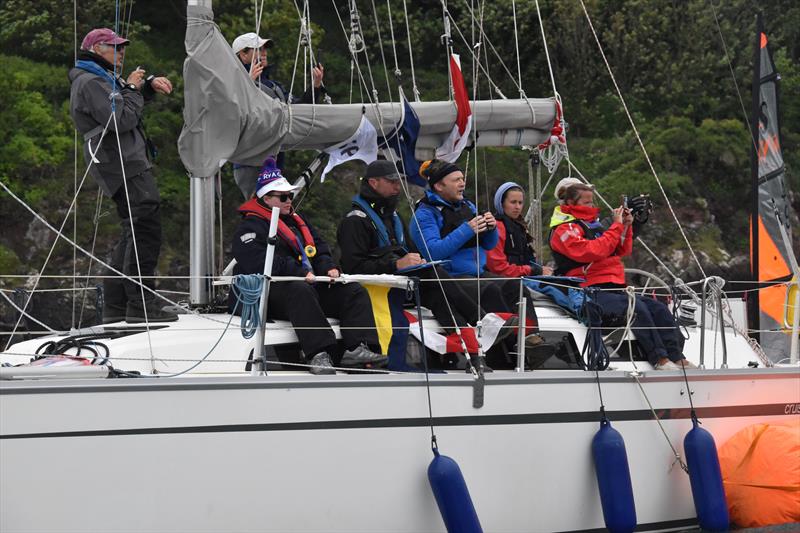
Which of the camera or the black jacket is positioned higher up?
the camera

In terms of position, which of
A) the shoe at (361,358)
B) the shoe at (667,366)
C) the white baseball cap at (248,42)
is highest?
the white baseball cap at (248,42)

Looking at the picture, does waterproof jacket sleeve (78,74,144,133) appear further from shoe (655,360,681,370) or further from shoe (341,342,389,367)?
shoe (655,360,681,370)

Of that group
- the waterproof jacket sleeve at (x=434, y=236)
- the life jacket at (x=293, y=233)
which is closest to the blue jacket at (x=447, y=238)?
the waterproof jacket sleeve at (x=434, y=236)

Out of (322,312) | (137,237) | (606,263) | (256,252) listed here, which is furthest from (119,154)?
(606,263)

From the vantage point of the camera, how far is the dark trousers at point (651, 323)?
7191mm

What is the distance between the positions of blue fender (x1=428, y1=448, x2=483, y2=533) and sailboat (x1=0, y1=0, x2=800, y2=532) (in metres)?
0.17

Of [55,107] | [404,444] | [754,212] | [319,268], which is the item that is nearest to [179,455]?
[404,444]

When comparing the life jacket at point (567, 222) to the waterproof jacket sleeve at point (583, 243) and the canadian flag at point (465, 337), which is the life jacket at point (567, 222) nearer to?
the waterproof jacket sleeve at point (583, 243)

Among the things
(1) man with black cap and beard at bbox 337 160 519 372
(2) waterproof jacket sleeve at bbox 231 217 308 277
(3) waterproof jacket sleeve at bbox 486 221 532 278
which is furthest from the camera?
(3) waterproof jacket sleeve at bbox 486 221 532 278

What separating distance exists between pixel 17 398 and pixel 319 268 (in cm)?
206

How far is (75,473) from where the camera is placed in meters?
5.29

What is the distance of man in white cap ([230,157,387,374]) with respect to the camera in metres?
6.12

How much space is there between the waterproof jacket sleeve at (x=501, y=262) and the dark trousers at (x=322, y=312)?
1233mm

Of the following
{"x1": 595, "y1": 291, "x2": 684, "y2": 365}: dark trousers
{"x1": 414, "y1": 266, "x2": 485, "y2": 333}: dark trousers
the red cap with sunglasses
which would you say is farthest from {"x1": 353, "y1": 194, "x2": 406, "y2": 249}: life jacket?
{"x1": 595, "y1": 291, "x2": 684, "y2": 365}: dark trousers
